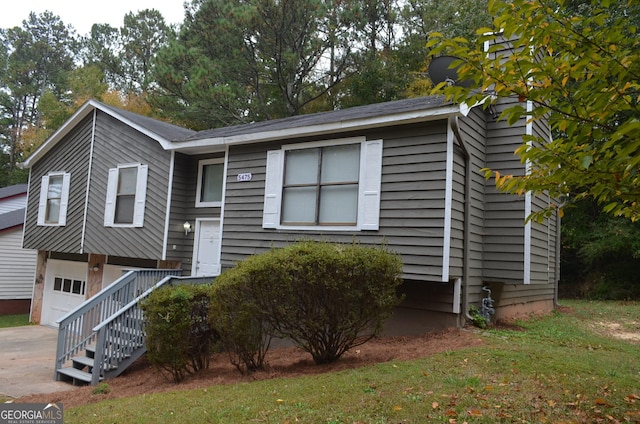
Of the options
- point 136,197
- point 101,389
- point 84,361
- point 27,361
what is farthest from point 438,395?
point 136,197

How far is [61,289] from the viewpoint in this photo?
1500 cm

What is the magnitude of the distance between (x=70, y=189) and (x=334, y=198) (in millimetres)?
8401

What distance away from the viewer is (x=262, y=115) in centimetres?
2278

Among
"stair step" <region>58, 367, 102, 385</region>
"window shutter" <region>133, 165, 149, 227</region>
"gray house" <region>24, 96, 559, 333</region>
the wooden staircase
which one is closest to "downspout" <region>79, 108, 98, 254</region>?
"gray house" <region>24, 96, 559, 333</region>

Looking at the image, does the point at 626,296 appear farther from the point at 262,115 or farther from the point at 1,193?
the point at 1,193

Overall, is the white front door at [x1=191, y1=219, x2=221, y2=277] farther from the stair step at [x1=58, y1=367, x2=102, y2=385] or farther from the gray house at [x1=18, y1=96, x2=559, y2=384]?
the stair step at [x1=58, y1=367, x2=102, y2=385]

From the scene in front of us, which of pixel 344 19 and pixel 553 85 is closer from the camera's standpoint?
pixel 553 85

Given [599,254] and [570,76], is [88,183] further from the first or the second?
[599,254]

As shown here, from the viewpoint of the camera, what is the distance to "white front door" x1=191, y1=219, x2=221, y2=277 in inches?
415

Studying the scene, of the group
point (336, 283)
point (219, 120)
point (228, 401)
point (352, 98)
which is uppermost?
point (352, 98)

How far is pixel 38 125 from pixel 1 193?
18914 millimetres

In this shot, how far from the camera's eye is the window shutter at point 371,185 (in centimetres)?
782

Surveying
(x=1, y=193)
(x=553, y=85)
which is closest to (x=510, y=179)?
(x=553, y=85)

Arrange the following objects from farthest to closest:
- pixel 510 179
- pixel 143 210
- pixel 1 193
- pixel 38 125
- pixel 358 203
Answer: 1. pixel 38 125
2. pixel 1 193
3. pixel 143 210
4. pixel 358 203
5. pixel 510 179
